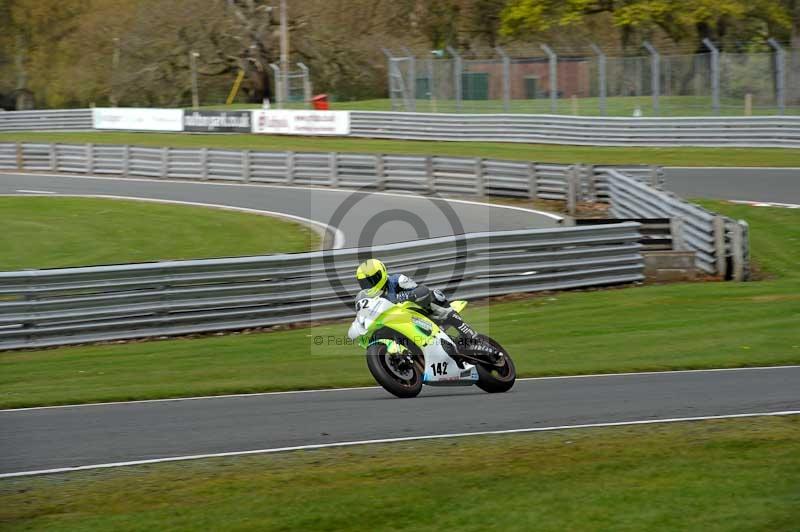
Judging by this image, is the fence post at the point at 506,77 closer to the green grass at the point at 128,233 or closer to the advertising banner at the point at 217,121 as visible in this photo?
the advertising banner at the point at 217,121

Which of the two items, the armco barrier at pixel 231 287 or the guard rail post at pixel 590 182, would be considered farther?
the guard rail post at pixel 590 182

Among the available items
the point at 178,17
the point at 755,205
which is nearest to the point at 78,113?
the point at 178,17

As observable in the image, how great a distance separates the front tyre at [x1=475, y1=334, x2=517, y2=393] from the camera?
10.3 metres

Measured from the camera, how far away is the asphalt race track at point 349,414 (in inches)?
340

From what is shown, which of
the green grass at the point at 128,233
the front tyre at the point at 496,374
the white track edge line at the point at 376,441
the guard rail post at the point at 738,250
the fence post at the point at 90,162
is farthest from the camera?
the fence post at the point at 90,162

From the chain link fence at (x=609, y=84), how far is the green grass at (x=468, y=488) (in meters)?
25.9

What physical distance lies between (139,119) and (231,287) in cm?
3443

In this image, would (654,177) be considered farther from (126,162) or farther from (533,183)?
(126,162)

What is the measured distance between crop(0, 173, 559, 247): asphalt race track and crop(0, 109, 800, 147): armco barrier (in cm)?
991

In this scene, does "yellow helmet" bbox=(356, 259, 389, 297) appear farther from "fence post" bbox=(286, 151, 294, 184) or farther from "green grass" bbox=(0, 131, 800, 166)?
"green grass" bbox=(0, 131, 800, 166)

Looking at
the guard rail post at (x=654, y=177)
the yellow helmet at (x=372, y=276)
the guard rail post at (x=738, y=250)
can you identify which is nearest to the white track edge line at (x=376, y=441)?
the yellow helmet at (x=372, y=276)

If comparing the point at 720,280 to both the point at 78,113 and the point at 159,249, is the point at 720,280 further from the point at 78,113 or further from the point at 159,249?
the point at 78,113

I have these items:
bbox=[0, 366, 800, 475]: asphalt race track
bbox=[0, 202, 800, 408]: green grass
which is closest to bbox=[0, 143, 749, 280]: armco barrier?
bbox=[0, 202, 800, 408]: green grass

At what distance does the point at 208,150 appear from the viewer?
1293 inches
